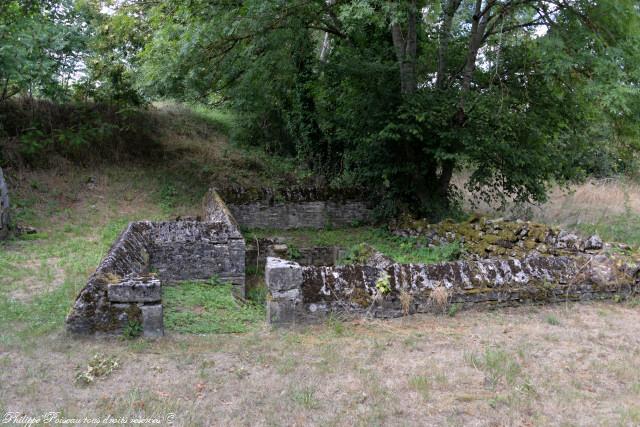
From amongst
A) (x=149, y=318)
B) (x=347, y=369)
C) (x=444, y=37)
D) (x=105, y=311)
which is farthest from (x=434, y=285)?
(x=444, y=37)

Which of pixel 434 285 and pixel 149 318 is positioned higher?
pixel 434 285

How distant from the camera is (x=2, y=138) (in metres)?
14.6

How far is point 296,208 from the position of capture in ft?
42.3

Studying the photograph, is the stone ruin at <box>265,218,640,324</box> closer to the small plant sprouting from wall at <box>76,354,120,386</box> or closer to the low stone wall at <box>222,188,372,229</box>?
the small plant sprouting from wall at <box>76,354,120,386</box>

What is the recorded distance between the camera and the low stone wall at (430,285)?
531 cm

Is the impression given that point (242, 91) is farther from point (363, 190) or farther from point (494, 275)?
point (494, 275)

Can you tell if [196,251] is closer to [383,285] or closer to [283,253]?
[283,253]

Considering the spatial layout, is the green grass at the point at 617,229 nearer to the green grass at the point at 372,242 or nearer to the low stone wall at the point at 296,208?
the green grass at the point at 372,242

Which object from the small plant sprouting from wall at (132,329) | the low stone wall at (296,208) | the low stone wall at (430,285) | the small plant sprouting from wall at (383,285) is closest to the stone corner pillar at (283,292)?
the low stone wall at (430,285)

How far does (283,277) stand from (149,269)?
2.73m

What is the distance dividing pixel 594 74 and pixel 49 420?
10.2 m

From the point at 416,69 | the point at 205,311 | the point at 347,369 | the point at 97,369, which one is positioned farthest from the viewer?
the point at 416,69

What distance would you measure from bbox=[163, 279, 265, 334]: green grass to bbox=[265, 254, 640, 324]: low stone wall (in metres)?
0.50

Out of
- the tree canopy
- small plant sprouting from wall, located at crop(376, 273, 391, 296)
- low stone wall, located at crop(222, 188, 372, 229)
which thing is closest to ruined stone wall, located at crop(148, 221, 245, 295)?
small plant sprouting from wall, located at crop(376, 273, 391, 296)
